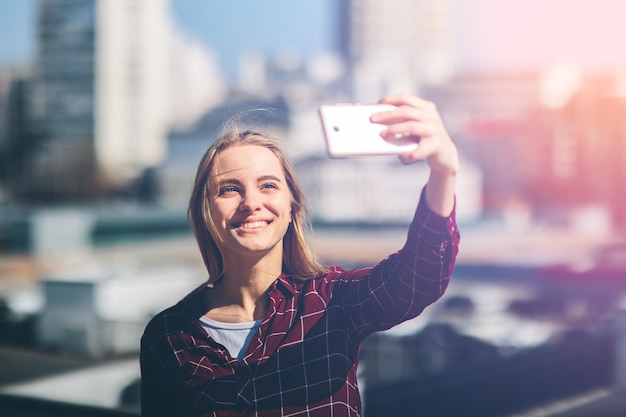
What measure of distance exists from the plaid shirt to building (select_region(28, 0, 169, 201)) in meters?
37.1

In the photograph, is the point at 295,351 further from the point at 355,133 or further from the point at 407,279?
the point at 355,133

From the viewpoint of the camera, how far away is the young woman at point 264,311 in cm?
83

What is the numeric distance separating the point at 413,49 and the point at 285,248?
6104cm

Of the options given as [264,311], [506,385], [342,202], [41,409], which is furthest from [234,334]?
[342,202]

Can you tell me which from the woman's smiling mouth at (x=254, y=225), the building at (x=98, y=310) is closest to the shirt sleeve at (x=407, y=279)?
the woman's smiling mouth at (x=254, y=225)

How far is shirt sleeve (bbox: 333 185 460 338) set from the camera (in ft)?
2.56

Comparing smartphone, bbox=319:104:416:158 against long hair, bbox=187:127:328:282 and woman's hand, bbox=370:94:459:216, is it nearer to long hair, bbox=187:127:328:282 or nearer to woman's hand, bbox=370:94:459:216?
woman's hand, bbox=370:94:459:216

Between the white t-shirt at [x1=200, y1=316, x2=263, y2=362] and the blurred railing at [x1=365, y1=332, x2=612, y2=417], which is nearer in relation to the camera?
the white t-shirt at [x1=200, y1=316, x2=263, y2=362]

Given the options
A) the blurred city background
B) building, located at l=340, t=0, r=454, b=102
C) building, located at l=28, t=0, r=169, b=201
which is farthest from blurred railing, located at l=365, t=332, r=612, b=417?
building, located at l=340, t=0, r=454, b=102

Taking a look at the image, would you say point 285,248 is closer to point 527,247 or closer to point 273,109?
point 273,109

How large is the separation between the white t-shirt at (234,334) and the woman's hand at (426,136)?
0.76ft

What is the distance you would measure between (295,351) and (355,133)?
0.23 m

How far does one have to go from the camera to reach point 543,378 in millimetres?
3832

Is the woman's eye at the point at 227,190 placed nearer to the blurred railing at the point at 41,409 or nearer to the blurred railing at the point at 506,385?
the blurred railing at the point at 41,409
